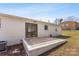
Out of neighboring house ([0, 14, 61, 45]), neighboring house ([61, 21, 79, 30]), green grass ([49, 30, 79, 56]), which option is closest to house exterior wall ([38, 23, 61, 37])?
neighboring house ([0, 14, 61, 45])

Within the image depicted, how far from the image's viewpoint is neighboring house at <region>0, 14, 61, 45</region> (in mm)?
4020

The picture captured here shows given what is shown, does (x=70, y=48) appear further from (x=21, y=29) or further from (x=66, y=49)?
(x=21, y=29)

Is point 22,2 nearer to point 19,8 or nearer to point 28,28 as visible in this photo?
point 19,8

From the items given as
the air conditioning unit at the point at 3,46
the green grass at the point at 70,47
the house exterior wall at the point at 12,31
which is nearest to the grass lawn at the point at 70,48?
the green grass at the point at 70,47

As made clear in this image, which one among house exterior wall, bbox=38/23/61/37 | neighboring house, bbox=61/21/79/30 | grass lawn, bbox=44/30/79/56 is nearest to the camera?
grass lawn, bbox=44/30/79/56

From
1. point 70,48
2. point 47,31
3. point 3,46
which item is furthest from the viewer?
point 47,31

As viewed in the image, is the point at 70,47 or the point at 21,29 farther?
the point at 21,29

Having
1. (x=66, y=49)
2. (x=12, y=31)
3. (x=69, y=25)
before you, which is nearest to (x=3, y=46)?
(x=12, y=31)

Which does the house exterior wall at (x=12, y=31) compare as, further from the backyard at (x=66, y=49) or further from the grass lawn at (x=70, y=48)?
the grass lawn at (x=70, y=48)

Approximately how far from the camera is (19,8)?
3.85 meters

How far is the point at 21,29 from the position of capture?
4059 millimetres

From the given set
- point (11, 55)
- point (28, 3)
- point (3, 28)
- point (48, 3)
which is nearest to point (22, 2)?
point (28, 3)

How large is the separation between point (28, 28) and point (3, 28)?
25.5 inches

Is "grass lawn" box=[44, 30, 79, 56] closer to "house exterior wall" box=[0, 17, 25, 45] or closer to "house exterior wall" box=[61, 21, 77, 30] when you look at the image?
"house exterior wall" box=[61, 21, 77, 30]
